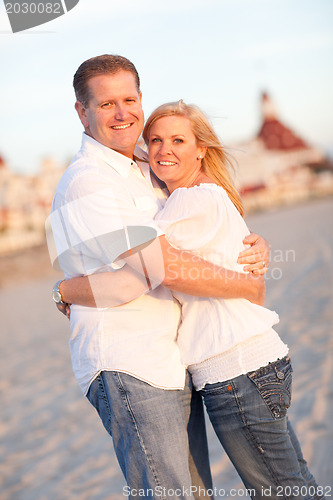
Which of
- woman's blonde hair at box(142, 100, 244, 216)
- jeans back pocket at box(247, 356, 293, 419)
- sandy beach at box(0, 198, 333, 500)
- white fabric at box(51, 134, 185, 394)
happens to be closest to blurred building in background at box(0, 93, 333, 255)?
woman's blonde hair at box(142, 100, 244, 216)

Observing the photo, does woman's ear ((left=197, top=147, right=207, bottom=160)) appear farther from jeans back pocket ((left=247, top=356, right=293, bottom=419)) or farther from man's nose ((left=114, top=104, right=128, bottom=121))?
jeans back pocket ((left=247, top=356, right=293, bottom=419))

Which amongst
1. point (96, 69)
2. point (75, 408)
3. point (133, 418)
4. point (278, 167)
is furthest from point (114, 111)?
point (278, 167)

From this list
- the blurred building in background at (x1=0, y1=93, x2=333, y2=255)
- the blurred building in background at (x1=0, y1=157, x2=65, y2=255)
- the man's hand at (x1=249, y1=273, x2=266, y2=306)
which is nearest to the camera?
the man's hand at (x1=249, y1=273, x2=266, y2=306)

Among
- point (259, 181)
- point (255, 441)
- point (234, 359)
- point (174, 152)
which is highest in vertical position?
point (174, 152)

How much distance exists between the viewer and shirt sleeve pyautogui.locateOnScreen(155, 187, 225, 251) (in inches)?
75.0

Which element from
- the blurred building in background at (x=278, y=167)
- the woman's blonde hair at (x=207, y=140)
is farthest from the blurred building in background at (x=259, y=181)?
the woman's blonde hair at (x=207, y=140)

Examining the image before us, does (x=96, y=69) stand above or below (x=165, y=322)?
above

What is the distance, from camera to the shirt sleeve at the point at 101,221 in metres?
1.85

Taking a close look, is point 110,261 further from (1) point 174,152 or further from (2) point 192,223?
(1) point 174,152

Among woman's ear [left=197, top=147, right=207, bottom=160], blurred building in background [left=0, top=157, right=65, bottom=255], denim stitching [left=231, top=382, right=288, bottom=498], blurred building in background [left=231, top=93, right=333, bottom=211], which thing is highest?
woman's ear [left=197, top=147, right=207, bottom=160]

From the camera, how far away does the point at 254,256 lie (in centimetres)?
206

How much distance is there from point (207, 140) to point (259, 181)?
157 ft

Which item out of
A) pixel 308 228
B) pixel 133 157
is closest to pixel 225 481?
pixel 133 157

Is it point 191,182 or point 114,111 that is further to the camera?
point 191,182
